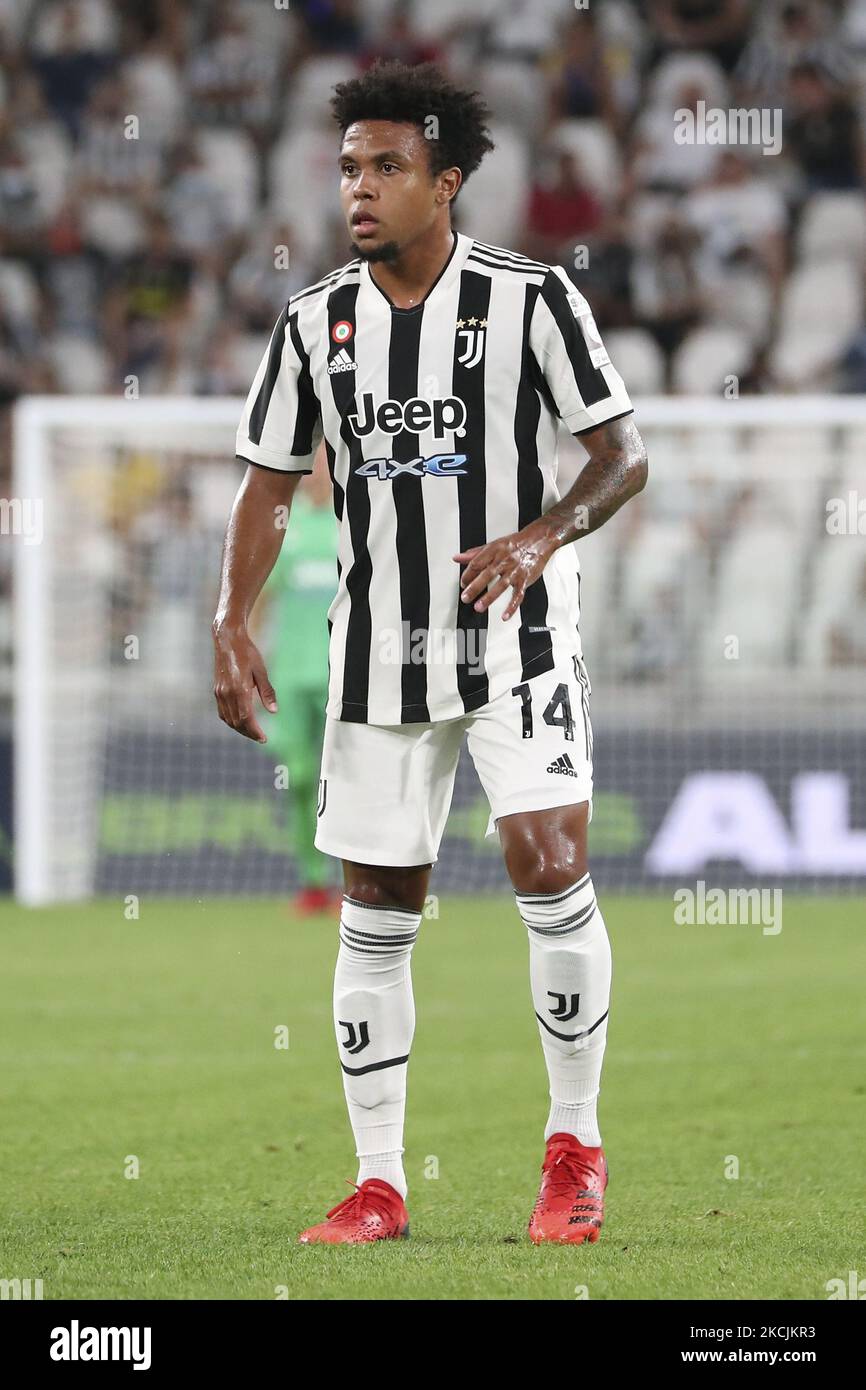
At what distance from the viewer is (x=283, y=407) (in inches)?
155

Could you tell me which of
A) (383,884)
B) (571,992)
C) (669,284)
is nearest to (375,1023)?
(383,884)

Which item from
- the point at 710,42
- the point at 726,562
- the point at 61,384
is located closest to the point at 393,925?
the point at 726,562

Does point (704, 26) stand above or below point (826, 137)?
above

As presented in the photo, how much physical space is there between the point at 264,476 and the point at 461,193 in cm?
1005

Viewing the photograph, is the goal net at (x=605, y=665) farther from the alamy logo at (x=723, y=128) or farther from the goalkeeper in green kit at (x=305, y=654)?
the alamy logo at (x=723, y=128)

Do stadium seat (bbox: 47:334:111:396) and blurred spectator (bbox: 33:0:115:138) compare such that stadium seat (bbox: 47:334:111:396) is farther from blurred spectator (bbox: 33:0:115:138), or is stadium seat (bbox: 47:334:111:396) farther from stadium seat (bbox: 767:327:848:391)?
stadium seat (bbox: 767:327:848:391)

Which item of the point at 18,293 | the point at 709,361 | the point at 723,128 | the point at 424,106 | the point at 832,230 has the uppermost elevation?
the point at 723,128

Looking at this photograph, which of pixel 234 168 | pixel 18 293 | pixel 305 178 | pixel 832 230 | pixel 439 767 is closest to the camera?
pixel 439 767

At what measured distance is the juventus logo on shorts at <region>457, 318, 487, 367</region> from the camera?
3799mm

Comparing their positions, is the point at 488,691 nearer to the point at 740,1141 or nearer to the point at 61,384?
the point at 740,1141

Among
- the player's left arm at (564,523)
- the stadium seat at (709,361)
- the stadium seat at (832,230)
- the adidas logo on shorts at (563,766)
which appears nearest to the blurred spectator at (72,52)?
the stadium seat at (709,361)

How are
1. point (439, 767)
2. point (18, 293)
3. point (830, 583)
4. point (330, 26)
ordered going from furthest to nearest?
point (330, 26)
point (18, 293)
point (830, 583)
point (439, 767)

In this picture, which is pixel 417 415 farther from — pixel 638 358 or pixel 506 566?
pixel 638 358

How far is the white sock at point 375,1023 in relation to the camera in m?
3.87
